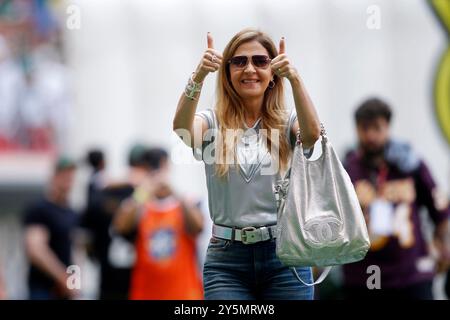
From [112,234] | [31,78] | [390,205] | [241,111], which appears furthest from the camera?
[31,78]

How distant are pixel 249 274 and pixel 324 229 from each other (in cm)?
32

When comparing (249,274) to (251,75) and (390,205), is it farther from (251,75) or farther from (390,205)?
(390,205)

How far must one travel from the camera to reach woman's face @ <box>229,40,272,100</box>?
14.7ft

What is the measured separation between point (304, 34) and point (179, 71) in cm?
90

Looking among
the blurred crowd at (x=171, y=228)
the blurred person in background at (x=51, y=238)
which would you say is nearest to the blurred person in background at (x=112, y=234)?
the blurred crowd at (x=171, y=228)

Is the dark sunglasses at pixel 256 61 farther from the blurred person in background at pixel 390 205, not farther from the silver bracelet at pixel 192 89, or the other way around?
the blurred person in background at pixel 390 205

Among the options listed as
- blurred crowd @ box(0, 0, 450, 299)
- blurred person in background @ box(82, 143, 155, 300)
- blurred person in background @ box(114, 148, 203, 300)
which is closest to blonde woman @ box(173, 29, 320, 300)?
blurred crowd @ box(0, 0, 450, 299)

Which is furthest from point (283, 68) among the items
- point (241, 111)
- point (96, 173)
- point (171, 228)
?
point (96, 173)

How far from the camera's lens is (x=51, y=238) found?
27.0 feet

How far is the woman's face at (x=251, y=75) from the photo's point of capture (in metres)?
4.48

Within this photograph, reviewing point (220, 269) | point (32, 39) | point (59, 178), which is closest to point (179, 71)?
point (59, 178)

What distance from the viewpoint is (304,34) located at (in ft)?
28.5

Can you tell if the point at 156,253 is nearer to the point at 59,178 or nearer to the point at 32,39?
the point at 59,178

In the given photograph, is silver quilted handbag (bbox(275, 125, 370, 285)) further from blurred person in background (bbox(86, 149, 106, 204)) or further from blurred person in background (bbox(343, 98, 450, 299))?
blurred person in background (bbox(86, 149, 106, 204))
